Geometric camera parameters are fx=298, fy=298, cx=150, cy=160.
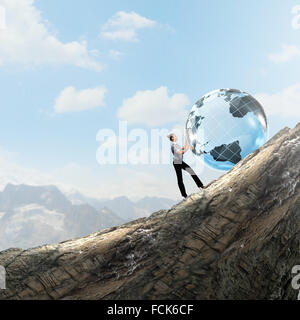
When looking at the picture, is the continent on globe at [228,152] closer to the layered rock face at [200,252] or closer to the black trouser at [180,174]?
the layered rock face at [200,252]

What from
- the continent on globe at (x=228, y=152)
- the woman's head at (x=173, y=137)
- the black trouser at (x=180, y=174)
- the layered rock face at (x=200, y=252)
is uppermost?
the woman's head at (x=173, y=137)

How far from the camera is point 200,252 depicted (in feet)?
35.2


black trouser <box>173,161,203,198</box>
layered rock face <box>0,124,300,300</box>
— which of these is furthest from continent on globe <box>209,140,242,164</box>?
black trouser <box>173,161,203,198</box>

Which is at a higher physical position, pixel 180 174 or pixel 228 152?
pixel 228 152

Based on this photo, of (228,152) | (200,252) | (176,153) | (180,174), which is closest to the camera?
(200,252)

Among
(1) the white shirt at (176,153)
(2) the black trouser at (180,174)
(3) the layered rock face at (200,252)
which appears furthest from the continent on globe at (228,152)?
(1) the white shirt at (176,153)

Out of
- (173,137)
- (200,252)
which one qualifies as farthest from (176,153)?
(200,252)

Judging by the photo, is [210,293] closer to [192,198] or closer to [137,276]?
[137,276]

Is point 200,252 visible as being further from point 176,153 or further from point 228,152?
point 228,152

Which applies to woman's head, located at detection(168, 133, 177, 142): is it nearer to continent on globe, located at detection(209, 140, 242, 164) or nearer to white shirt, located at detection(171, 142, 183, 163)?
white shirt, located at detection(171, 142, 183, 163)

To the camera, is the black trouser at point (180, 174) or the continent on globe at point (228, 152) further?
the black trouser at point (180, 174)

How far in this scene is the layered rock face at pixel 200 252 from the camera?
9578mm

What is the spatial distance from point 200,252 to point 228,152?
4708 millimetres

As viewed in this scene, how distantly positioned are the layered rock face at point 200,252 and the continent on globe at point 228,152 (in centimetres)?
82
